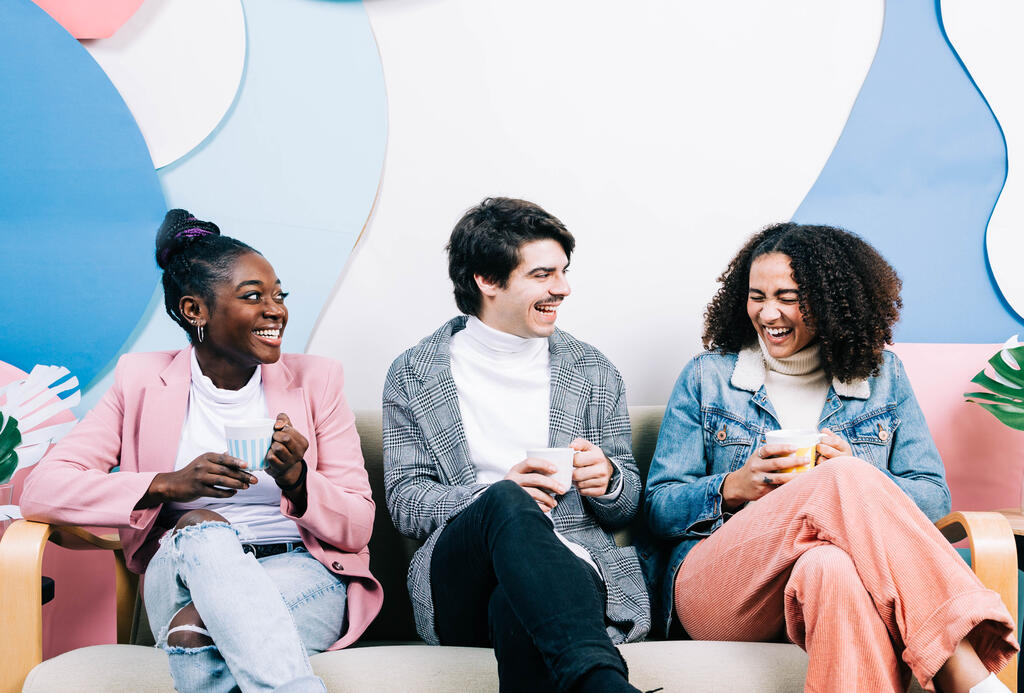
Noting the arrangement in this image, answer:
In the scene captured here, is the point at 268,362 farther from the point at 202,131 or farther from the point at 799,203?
the point at 799,203

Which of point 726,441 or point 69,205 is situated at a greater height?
point 69,205

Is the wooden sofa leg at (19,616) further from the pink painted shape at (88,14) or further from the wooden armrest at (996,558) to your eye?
the wooden armrest at (996,558)

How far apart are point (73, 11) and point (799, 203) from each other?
2.27 meters

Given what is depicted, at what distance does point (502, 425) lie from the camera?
205cm

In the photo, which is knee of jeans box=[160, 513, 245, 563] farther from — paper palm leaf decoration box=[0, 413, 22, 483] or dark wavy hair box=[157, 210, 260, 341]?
paper palm leaf decoration box=[0, 413, 22, 483]

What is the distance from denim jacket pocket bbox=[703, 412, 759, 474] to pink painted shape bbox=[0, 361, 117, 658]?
1.78m

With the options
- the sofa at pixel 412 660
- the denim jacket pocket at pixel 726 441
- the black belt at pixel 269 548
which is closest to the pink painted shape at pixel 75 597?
the sofa at pixel 412 660

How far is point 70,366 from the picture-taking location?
239 cm

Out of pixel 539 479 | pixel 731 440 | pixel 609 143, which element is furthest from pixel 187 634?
pixel 609 143

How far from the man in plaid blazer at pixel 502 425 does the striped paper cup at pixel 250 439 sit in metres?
0.41

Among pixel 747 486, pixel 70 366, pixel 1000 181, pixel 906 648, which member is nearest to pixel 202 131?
pixel 70 366

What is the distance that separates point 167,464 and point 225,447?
0.13 meters

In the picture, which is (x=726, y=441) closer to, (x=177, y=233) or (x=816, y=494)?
(x=816, y=494)

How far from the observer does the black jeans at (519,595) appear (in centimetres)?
130
